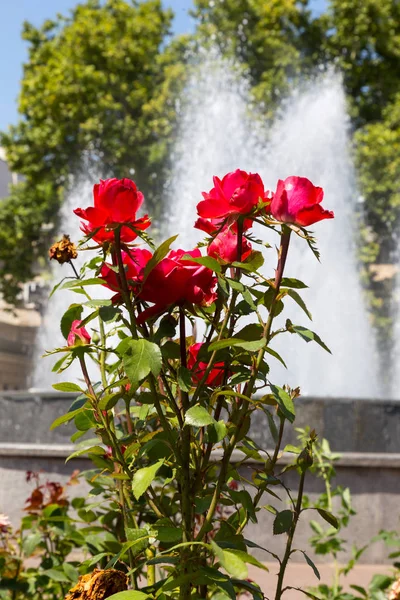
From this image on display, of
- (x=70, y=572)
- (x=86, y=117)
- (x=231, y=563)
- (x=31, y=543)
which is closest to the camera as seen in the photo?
(x=231, y=563)

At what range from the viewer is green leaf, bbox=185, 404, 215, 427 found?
3.73 feet

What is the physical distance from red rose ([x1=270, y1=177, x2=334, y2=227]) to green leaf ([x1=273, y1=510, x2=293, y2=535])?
0.44m

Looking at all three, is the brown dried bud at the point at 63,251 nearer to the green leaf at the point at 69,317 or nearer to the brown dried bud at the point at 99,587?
the green leaf at the point at 69,317

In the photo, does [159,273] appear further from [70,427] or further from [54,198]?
[54,198]

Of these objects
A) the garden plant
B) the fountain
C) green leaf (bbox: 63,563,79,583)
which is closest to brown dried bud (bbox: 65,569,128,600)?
the garden plant

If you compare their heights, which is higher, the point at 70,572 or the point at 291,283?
the point at 291,283

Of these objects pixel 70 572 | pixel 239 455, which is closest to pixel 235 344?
pixel 70 572

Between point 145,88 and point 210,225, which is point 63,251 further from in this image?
point 145,88

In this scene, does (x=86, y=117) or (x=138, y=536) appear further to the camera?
(x=86, y=117)

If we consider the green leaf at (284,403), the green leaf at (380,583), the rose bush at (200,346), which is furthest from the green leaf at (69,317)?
the green leaf at (380,583)

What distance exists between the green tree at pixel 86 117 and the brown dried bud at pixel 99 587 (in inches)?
776

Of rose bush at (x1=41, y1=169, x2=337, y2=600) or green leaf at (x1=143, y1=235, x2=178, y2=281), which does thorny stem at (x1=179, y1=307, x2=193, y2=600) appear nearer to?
rose bush at (x1=41, y1=169, x2=337, y2=600)

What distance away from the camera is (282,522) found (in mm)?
1334

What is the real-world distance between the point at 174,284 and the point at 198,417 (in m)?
0.20
